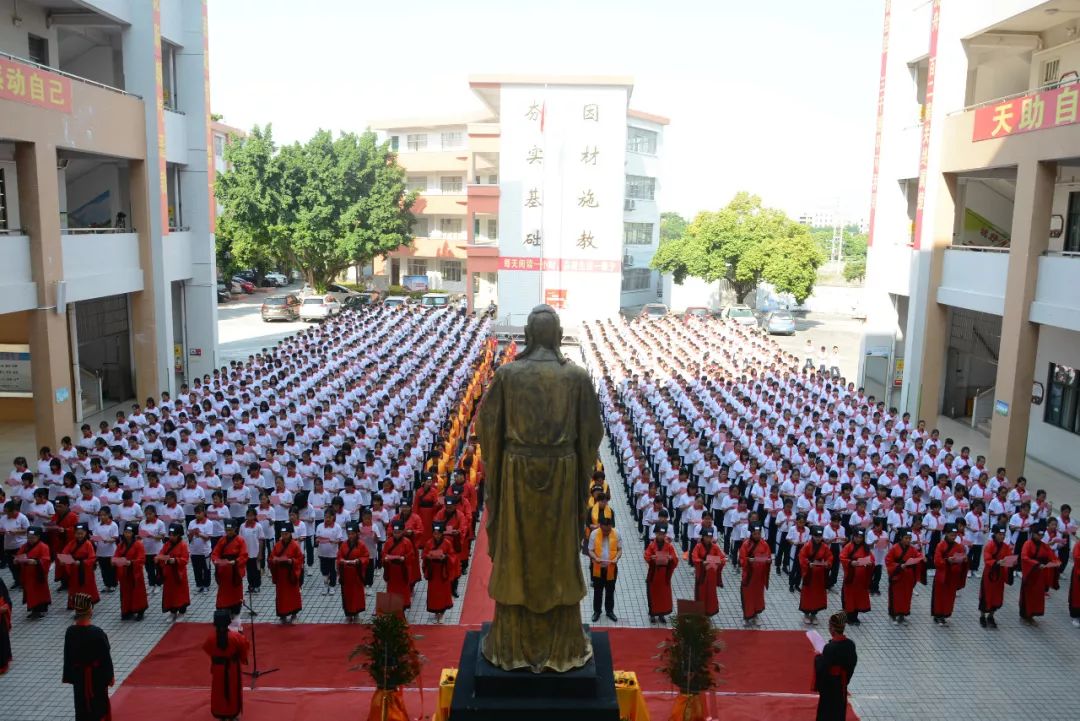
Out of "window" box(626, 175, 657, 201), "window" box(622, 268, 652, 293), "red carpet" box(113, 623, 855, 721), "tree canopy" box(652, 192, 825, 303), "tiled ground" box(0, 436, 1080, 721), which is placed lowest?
"tiled ground" box(0, 436, 1080, 721)

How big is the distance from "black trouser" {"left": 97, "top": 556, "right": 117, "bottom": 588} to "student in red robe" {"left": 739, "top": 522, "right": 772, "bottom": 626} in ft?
23.3

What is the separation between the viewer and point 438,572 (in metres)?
9.12

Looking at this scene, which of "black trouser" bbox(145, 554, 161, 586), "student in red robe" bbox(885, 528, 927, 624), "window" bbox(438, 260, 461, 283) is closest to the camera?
"student in red robe" bbox(885, 528, 927, 624)

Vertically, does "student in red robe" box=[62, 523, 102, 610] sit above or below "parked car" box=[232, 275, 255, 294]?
below

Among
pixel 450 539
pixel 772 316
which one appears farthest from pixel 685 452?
pixel 772 316

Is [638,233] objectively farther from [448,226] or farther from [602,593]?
Result: [602,593]

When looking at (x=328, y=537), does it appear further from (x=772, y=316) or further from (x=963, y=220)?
(x=772, y=316)

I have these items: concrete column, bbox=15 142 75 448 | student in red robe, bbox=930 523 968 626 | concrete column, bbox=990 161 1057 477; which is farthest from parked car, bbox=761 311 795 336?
concrete column, bbox=15 142 75 448

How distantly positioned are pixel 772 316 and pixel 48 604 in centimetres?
3122

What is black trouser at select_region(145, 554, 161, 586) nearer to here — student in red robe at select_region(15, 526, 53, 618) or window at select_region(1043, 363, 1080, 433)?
student in red robe at select_region(15, 526, 53, 618)

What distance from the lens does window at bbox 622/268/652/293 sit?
134 feet

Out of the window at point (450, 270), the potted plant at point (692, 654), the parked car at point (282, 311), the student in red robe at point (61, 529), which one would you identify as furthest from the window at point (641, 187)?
the potted plant at point (692, 654)

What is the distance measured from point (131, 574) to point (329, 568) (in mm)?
2124

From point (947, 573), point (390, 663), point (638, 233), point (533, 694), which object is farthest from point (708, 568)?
point (638, 233)
